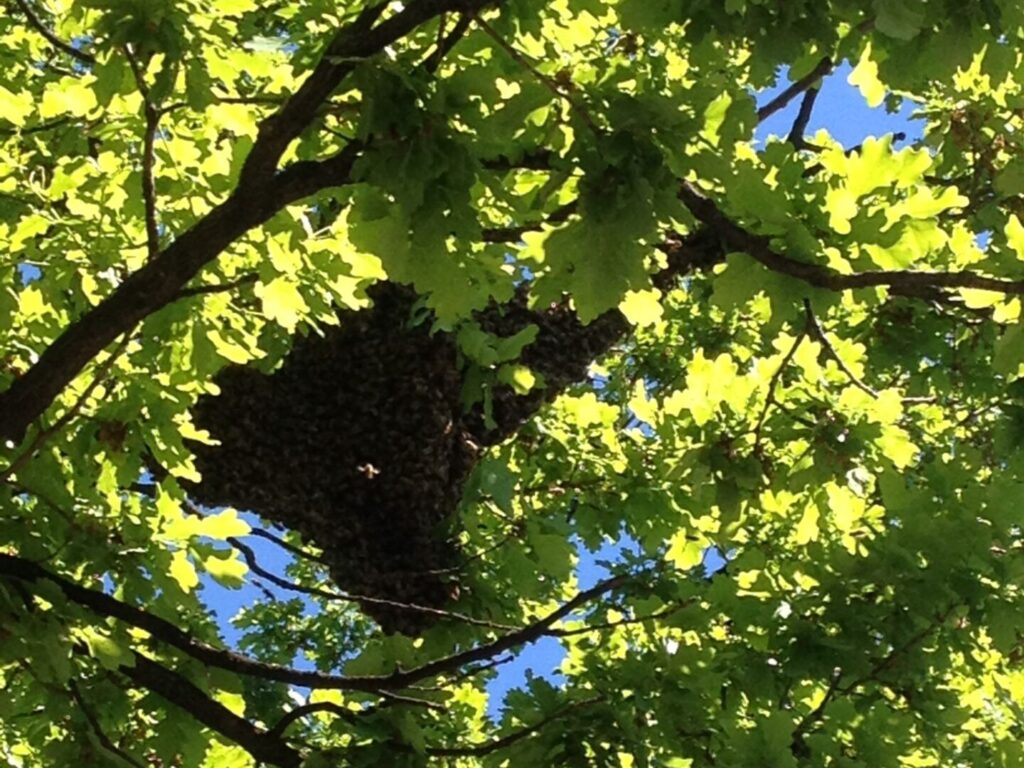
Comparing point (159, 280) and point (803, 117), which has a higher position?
point (803, 117)

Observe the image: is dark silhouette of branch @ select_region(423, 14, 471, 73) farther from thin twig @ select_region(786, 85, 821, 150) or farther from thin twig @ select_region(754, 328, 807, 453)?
thin twig @ select_region(786, 85, 821, 150)

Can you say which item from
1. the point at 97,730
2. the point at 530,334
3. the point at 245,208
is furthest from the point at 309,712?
Result: the point at 530,334

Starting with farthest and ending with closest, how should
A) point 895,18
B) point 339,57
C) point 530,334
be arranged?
point 530,334
point 339,57
point 895,18

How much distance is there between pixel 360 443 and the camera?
5008 millimetres

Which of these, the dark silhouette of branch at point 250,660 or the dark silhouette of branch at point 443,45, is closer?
the dark silhouette of branch at point 443,45

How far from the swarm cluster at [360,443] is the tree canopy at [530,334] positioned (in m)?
0.17

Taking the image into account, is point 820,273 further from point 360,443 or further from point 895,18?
point 360,443

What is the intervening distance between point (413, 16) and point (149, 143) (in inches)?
27.3

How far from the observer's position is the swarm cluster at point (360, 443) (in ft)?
16.3

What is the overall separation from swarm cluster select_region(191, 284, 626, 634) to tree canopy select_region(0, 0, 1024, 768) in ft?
0.55

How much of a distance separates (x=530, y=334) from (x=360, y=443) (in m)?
1.10

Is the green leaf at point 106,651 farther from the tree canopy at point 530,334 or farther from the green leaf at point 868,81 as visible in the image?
the green leaf at point 868,81

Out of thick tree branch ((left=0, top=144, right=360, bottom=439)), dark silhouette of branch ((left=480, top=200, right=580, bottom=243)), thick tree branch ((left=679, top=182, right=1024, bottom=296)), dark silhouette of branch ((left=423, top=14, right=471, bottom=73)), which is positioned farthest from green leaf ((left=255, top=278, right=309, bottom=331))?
thick tree branch ((left=679, top=182, right=1024, bottom=296))

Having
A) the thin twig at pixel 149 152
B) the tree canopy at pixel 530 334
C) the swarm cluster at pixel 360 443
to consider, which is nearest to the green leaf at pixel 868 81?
the tree canopy at pixel 530 334
